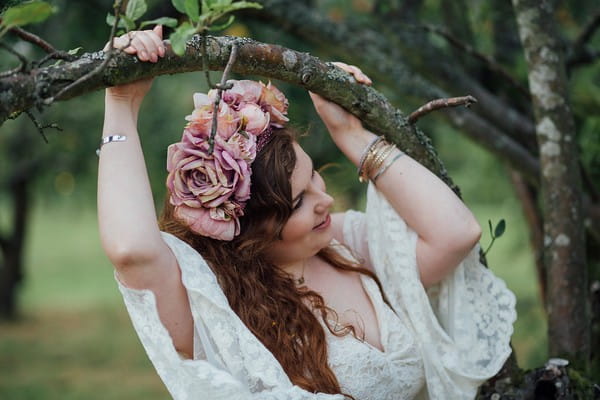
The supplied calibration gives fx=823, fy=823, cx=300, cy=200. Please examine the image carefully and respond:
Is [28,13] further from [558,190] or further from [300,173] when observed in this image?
[558,190]

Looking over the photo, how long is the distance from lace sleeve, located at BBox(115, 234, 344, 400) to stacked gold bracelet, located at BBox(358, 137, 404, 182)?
1.84 feet

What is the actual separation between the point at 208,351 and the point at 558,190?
1.38 metres

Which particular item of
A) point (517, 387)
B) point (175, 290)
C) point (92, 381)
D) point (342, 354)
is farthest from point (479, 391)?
point (92, 381)

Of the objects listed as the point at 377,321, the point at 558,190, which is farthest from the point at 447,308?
the point at 558,190

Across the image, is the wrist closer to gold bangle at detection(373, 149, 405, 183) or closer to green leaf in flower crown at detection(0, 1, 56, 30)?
gold bangle at detection(373, 149, 405, 183)

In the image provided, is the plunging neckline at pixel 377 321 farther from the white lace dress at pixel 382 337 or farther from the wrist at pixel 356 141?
the wrist at pixel 356 141

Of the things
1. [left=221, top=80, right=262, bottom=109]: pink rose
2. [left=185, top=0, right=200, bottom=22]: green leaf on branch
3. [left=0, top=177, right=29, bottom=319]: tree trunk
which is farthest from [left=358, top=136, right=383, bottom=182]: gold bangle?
[left=0, top=177, right=29, bottom=319]: tree trunk

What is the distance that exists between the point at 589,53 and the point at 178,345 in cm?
257

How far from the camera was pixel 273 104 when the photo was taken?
2352 millimetres

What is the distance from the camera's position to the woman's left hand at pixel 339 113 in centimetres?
235

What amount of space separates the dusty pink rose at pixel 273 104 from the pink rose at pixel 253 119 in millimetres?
80

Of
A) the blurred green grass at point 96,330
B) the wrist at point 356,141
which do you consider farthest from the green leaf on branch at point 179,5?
the blurred green grass at point 96,330

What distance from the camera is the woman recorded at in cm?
205

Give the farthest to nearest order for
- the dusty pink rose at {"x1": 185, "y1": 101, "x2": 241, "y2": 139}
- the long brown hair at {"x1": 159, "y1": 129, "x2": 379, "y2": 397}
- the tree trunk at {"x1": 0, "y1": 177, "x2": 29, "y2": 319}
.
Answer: the tree trunk at {"x1": 0, "y1": 177, "x2": 29, "y2": 319}
the long brown hair at {"x1": 159, "y1": 129, "x2": 379, "y2": 397}
the dusty pink rose at {"x1": 185, "y1": 101, "x2": 241, "y2": 139}
